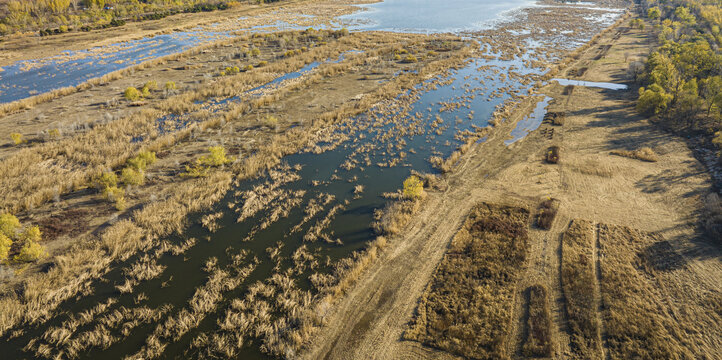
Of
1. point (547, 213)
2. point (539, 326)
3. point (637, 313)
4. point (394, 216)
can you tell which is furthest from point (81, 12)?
point (637, 313)

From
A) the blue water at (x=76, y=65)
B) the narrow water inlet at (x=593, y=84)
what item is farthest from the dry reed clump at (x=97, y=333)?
the narrow water inlet at (x=593, y=84)

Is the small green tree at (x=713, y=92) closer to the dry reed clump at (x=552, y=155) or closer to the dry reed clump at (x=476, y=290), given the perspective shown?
the dry reed clump at (x=552, y=155)

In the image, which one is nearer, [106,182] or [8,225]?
[8,225]

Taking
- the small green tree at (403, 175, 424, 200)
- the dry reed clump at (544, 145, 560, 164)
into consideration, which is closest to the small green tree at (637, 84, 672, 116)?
the dry reed clump at (544, 145, 560, 164)

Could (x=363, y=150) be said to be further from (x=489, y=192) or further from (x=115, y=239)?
(x=115, y=239)

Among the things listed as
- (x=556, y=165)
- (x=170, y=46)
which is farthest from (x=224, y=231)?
(x=170, y=46)

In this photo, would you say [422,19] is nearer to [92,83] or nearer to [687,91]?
[687,91]

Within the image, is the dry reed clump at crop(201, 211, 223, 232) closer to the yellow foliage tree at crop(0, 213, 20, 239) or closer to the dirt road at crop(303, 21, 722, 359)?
the yellow foliage tree at crop(0, 213, 20, 239)

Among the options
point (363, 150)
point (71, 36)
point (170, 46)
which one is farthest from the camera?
point (71, 36)

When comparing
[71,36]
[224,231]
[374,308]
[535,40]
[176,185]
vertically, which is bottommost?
[374,308]
